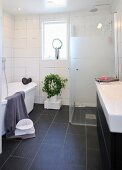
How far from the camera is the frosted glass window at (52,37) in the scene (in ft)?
15.3

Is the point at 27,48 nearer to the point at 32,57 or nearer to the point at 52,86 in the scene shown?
the point at 32,57

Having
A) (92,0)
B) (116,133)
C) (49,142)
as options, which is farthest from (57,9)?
(116,133)

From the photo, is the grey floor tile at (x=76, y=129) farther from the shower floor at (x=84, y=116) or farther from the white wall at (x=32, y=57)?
the white wall at (x=32, y=57)

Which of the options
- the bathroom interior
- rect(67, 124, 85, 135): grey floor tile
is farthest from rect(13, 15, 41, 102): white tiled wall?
rect(67, 124, 85, 135): grey floor tile

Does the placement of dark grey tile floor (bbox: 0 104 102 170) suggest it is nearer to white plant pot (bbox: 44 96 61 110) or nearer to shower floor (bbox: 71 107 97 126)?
shower floor (bbox: 71 107 97 126)

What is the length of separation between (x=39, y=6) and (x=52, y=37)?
0.99 m

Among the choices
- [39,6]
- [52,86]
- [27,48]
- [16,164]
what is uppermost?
[39,6]

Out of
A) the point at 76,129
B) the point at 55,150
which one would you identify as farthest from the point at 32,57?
the point at 55,150

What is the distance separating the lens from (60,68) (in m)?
4.62

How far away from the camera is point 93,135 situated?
2.78m

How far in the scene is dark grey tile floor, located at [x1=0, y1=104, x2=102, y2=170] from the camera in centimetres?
197

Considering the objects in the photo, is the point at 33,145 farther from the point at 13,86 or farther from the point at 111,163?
the point at 13,86

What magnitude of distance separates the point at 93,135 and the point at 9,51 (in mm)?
3213

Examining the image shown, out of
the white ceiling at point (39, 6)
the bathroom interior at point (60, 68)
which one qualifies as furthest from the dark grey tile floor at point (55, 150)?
the white ceiling at point (39, 6)
